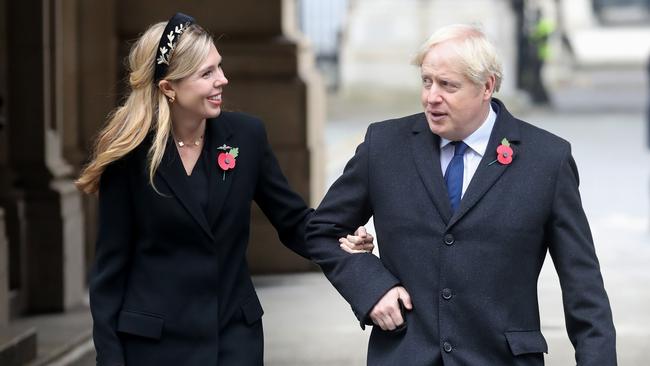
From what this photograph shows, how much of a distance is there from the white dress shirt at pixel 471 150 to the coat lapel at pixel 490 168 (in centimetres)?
2

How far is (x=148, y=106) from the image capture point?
15.8ft

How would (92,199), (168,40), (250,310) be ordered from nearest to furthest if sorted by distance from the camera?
(168,40)
(250,310)
(92,199)

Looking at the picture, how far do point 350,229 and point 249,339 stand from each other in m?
0.54

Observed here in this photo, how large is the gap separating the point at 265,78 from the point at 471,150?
7.56 m

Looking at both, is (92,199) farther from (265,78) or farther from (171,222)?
(171,222)

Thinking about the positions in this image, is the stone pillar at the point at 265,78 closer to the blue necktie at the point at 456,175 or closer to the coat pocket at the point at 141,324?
the coat pocket at the point at 141,324

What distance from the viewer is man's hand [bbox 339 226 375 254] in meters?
4.50

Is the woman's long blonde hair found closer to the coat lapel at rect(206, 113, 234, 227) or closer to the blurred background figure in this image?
the coat lapel at rect(206, 113, 234, 227)

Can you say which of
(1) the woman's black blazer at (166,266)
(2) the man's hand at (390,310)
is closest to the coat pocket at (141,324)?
(1) the woman's black blazer at (166,266)

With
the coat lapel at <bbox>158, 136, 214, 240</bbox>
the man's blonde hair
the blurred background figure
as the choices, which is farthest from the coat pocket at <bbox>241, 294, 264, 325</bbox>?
the blurred background figure

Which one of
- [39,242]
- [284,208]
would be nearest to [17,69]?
[39,242]

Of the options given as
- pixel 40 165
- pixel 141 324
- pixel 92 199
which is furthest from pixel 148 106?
pixel 92 199

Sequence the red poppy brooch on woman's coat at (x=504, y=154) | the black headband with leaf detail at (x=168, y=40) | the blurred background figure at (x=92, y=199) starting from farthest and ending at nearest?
the blurred background figure at (x=92, y=199)
the black headband with leaf detail at (x=168, y=40)
the red poppy brooch on woman's coat at (x=504, y=154)

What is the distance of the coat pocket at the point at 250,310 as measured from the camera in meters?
4.85
